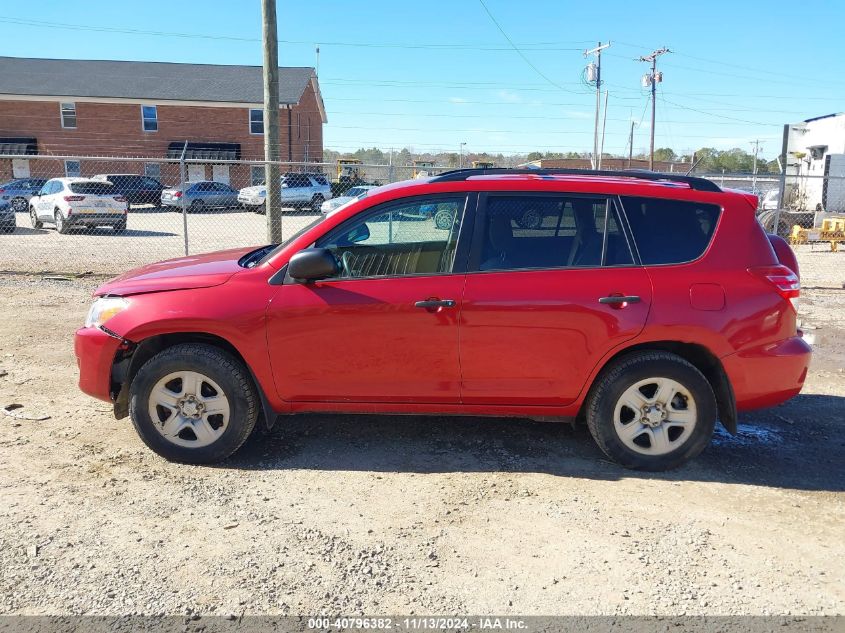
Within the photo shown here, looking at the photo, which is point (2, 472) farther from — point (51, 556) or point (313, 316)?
point (313, 316)

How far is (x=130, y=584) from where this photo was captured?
2963 mm

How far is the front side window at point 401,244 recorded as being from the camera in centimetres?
411

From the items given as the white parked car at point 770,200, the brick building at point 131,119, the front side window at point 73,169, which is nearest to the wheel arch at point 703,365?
the white parked car at point 770,200

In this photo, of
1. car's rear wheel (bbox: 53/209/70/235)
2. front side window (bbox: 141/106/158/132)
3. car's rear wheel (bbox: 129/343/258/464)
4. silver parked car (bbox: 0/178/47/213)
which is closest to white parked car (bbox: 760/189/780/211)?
car's rear wheel (bbox: 53/209/70/235)

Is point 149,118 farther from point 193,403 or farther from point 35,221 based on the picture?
point 193,403

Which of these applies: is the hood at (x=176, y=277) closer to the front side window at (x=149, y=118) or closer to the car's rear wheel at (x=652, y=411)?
the car's rear wheel at (x=652, y=411)

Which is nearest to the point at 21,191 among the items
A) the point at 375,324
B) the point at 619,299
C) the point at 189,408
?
the point at 189,408

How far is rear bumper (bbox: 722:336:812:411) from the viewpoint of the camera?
3.98 metres

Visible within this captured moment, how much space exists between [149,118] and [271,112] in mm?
34570

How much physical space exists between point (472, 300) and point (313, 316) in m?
0.95

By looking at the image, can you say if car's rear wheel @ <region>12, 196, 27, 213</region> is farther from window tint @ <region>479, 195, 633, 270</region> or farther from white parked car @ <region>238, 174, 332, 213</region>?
window tint @ <region>479, 195, 633, 270</region>

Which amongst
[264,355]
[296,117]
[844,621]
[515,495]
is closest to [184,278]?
[264,355]

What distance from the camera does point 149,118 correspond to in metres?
40.6

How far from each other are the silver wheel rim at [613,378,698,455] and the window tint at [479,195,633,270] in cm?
78
